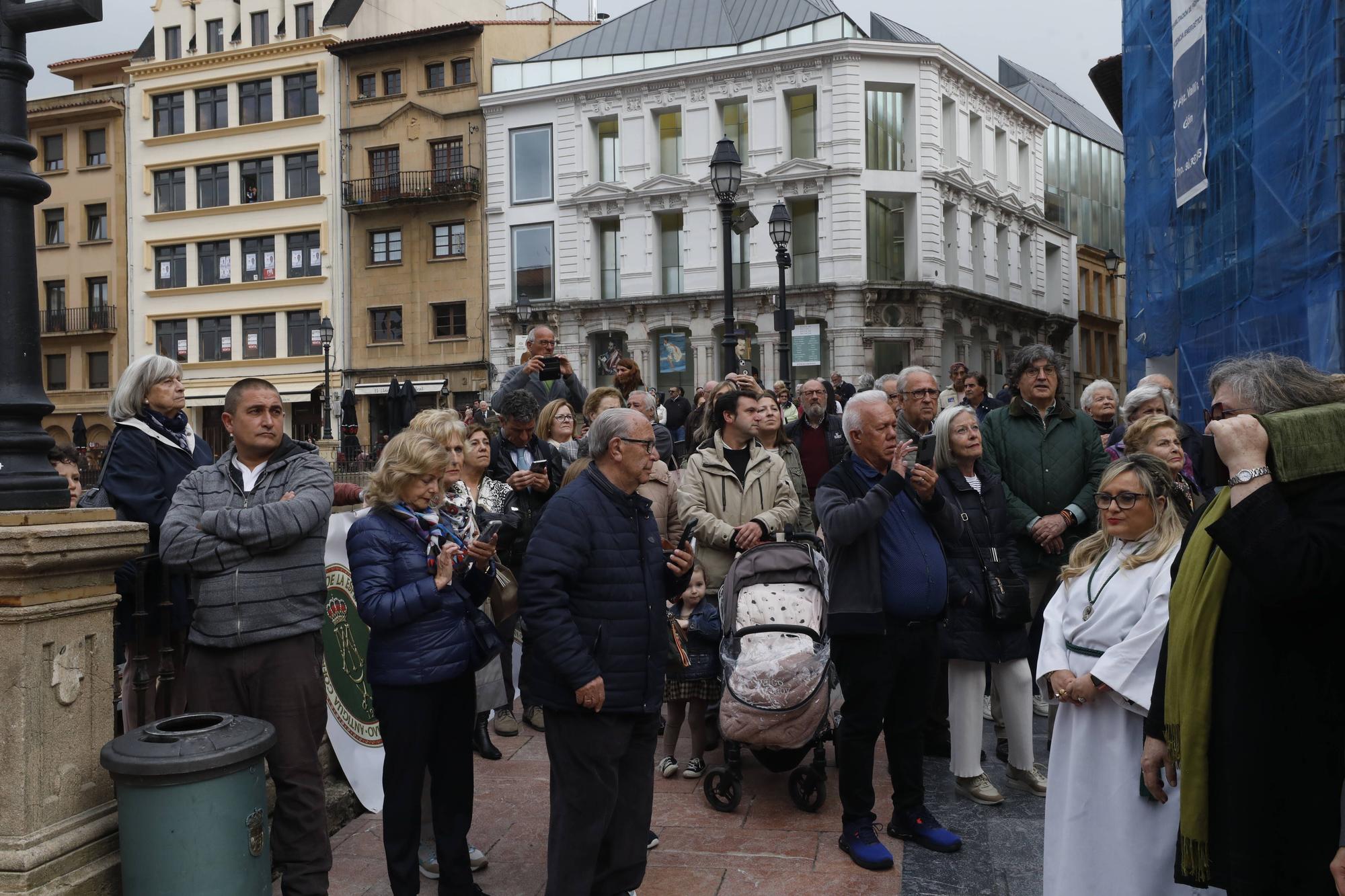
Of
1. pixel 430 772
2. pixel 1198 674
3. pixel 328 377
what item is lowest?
pixel 430 772

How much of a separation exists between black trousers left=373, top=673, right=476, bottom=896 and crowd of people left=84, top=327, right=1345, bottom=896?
1 cm

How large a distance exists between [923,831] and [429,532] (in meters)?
2.75

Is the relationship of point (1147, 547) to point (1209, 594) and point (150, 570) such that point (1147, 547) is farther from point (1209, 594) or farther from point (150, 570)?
point (150, 570)

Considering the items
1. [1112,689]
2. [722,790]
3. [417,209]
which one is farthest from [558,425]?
[417,209]

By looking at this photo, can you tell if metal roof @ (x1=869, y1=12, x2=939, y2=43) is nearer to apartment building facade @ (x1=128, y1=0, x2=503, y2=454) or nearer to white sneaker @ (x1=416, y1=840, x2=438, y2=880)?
apartment building facade @ (x1=128, y1=0, x2=503, y2=454)

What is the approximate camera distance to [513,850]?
5219mm

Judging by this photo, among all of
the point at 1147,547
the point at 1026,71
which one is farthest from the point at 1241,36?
the point at 1026,71

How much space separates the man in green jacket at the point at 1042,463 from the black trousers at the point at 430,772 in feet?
11.7

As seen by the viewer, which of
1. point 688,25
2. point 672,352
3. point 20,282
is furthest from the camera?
point 688,25

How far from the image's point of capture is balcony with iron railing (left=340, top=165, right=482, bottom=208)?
37.6 m

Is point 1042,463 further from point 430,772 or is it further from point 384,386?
point 384,386

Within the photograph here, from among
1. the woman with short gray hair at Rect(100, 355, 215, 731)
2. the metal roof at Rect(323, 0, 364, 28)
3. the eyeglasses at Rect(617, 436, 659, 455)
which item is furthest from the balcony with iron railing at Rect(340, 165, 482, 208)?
the eyeglasses at Rect(617, 436, 659, 455)

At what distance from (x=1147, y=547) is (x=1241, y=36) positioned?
34.3 ft

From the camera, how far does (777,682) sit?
5316 millimetres
